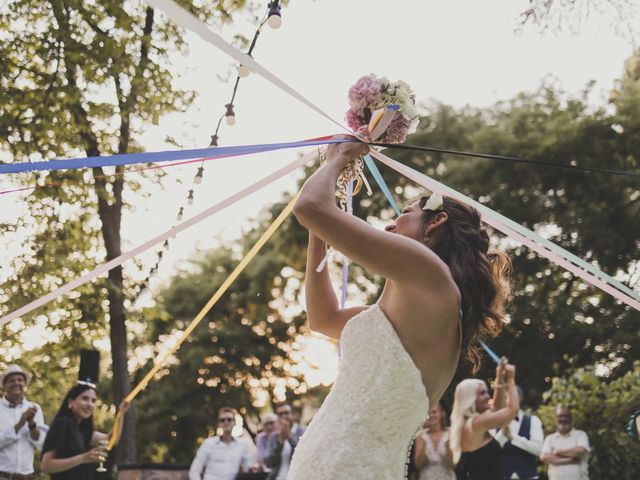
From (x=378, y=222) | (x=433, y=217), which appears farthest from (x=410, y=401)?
(x=378, y=222)

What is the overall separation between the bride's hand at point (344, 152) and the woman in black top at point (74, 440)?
3.67 metres

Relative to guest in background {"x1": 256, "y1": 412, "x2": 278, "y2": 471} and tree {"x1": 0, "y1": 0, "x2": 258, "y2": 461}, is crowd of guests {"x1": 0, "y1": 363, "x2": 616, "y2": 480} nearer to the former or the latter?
guest in background {"x1": 256, "y1": 412, "x2": 278, "y2": 471}

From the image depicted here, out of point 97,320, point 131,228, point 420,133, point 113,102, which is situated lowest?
point 97,320

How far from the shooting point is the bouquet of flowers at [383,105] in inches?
103

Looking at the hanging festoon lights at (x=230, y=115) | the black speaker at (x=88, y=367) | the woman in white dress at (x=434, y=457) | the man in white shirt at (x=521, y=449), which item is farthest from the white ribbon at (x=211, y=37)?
the man in white shirt at (x=521, y=449)

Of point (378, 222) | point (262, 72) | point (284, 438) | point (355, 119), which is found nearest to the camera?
point (262, 72)

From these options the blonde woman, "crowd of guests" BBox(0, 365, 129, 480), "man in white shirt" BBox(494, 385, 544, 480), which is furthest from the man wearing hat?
"man in white shirt" BBox(494, 385, 544, 480)

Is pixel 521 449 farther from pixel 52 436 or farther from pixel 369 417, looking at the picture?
pixel 369 417

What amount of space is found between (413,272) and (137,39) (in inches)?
288

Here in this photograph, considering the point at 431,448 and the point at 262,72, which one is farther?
the point at 431,448

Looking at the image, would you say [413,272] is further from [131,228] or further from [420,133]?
[420,133]

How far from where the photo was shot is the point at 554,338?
49.8ft

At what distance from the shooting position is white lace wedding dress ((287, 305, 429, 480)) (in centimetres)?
208

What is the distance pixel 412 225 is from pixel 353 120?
0.49 meters
